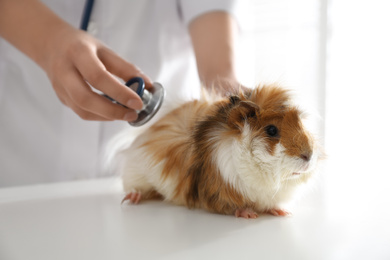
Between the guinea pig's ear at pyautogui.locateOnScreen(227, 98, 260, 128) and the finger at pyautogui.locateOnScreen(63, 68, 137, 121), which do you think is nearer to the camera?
the guinea pig's ear at pyautogui.locateOnScreen(227, 98, 260, 128)

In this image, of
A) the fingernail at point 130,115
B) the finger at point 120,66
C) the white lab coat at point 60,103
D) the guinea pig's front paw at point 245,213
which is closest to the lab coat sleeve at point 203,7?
the white lab coat at point 60,103

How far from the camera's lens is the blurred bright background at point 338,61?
218 centimetres

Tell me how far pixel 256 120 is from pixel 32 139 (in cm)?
106

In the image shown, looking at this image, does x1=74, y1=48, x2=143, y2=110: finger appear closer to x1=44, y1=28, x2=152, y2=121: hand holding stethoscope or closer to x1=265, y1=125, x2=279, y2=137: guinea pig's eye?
x1=44, y1=28, x2=152, y2=121: hand holding stethoscope

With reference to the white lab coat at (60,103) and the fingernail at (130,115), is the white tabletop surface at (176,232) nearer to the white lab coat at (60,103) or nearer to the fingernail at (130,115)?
the fingernail at (130,115)

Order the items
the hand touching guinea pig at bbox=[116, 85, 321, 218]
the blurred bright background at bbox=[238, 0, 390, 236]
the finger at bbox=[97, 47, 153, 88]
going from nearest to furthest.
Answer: the hand touching guinea pig at bbox=[116, 85, 321, 218] < the finger at bbox=[97, 47, 153, 88] < the blurred bright background at bbox=[238, 0, 390, 236]

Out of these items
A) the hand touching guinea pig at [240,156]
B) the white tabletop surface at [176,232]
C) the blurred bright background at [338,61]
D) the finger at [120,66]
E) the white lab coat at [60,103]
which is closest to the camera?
the white tabletop surface at [176,232]

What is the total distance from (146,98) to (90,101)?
0.16 m

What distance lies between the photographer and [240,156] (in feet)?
3.20

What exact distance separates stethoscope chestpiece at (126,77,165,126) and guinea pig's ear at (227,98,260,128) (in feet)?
0.77

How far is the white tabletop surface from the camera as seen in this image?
73cm

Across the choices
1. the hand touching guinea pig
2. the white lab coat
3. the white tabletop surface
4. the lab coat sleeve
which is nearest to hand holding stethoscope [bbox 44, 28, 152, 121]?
the hand touching guinea pig

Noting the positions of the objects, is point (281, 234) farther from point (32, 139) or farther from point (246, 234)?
point (32, 139)

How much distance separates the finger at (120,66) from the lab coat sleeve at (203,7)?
0.56 metres
